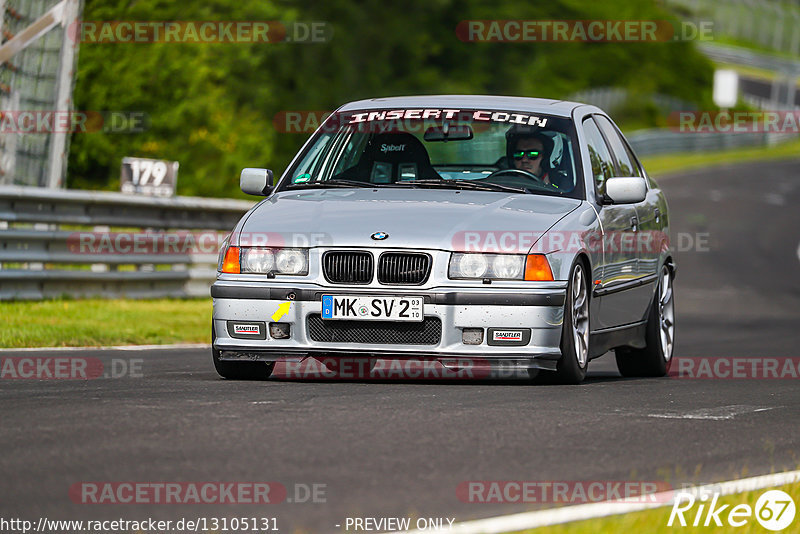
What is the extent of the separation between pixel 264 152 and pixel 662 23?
5312 cm

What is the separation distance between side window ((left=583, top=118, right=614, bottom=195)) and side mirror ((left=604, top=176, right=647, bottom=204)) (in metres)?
0.19

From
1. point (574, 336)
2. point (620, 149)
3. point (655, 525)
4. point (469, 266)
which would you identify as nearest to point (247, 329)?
point (469, 266)

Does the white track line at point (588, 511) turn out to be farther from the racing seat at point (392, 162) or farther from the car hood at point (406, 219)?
the racing seat at point (392, 162)

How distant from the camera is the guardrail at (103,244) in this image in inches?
556

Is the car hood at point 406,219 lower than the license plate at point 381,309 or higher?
higher

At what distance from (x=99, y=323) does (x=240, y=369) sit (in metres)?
4.83

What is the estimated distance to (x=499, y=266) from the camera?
828 cm

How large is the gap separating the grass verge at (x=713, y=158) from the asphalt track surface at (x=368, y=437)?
40672 mm

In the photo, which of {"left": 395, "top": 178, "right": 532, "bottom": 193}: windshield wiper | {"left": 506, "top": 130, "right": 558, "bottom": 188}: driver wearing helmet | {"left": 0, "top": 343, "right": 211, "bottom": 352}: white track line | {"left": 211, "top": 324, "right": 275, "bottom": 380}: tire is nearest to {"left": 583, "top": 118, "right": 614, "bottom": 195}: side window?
{"left": 506, "top": 130, "right": 558, "bottom": 188}: driver wearing helmet

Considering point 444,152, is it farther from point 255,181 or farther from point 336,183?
point 255,181

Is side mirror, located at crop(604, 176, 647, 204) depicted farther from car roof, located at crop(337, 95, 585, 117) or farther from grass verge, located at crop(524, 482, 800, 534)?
grass verge, located at crop(524, 482, 800, 534)

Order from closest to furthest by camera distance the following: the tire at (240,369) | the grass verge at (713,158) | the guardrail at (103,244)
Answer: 1. the tire at (240,369)
2. the guardrail at (103,244)
3. the grass verge at (713,158)

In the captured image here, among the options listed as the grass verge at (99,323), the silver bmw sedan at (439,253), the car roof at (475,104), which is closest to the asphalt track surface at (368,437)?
the silver bmw sedan at (439,253)

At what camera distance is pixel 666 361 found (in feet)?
35.2
